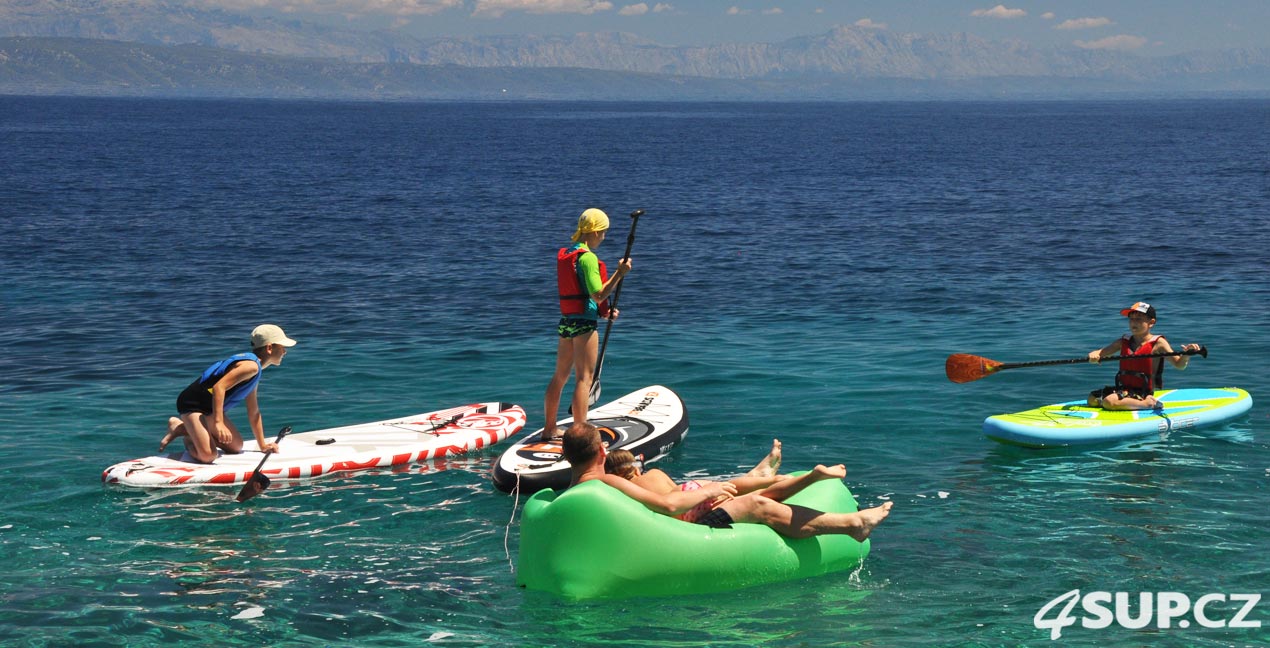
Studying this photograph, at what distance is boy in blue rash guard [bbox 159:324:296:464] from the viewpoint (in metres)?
12.4

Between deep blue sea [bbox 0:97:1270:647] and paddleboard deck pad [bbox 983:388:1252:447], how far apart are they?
0.64 feet

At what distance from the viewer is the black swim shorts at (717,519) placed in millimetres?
9742

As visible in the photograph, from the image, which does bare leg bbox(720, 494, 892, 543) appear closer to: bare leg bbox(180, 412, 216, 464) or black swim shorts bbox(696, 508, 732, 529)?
black swim shorts bbox(696, 508, 732, 529)

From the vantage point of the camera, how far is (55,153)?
8025 centimetres

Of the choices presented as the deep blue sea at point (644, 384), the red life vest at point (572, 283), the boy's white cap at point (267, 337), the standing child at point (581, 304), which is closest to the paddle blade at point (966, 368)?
the deep blue sea at point (644, 384)

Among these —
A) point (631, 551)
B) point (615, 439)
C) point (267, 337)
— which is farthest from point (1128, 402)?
point (267, 337)

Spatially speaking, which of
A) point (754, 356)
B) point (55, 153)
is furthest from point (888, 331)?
point (55, 153)

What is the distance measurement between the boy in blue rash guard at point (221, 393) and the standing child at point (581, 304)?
2.86m

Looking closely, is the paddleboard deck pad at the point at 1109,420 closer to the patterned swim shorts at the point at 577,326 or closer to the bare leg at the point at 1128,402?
the bare leg at the point at 1128,402

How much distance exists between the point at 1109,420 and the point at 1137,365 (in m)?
1.08

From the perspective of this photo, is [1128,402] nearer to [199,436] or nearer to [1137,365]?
[1137,365]

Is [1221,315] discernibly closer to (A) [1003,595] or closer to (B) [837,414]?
(B) [837,414]

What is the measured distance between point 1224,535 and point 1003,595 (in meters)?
2.82

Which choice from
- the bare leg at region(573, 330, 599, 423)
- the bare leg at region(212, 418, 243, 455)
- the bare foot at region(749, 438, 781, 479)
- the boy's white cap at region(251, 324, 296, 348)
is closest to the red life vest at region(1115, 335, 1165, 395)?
the bare foot at region(749, 438, 781, 479)
